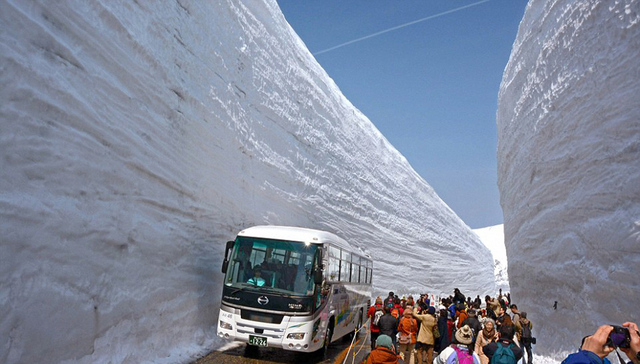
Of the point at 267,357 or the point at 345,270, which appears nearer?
the point at 267,357

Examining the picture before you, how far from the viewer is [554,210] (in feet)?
39.2

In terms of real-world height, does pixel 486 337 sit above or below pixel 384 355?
above

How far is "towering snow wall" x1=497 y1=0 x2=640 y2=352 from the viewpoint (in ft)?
27.7

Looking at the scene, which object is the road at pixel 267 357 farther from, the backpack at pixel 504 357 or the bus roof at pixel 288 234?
the backpack at pixel 504 357

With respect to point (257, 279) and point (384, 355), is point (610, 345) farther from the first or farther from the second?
point (257, 279)

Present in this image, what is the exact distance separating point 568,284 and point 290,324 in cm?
621

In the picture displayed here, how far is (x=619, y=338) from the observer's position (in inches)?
110

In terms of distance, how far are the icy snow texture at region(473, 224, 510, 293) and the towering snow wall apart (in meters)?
30.2

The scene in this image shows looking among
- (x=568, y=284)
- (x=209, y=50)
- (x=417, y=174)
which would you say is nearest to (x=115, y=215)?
(x=209, y=50)

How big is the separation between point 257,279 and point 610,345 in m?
7.37

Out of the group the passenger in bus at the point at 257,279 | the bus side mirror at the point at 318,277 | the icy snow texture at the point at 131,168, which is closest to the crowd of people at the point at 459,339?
the bus side mirror at the point at 318,277

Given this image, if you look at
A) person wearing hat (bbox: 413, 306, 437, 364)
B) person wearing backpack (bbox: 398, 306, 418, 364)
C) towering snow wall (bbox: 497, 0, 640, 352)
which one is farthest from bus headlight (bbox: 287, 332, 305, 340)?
towering snow wall (bbox: 497, 0, 640, 352)

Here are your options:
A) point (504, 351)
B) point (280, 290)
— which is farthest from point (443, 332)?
point (504, 351)

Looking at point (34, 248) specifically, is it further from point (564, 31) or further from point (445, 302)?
point (564, 31)
